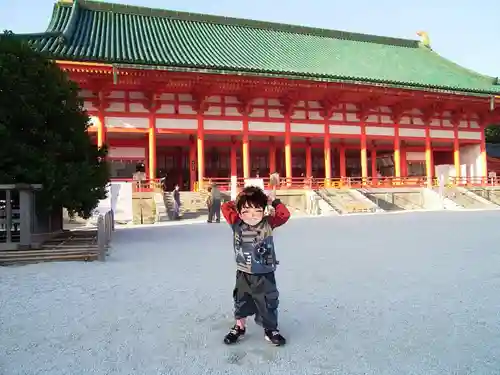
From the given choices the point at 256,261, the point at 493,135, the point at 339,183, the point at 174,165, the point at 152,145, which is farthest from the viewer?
the point at 493,135

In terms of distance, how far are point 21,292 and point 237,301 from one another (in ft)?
8.85

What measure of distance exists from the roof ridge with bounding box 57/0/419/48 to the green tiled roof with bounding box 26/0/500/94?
51mm

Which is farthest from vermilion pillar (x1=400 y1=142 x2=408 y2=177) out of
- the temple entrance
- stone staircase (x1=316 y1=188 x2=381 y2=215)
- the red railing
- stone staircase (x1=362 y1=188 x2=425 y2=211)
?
the temple entrance

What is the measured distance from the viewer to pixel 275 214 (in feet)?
8.63

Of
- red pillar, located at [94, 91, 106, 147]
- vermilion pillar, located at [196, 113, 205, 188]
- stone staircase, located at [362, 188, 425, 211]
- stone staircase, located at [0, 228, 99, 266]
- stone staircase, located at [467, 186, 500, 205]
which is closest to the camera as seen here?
stone staircase, located at [0, 228, 99, 266]

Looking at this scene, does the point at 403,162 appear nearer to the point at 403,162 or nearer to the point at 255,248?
the point at 403,162

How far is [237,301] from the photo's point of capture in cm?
262

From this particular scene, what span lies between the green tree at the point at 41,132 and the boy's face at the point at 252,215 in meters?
5.15

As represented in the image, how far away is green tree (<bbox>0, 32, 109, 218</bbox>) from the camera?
6516 millimetres

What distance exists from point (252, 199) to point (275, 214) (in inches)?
7.3

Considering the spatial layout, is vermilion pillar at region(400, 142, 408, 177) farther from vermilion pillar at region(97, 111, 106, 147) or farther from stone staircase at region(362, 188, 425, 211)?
vermilion pillar at region(97, 111, 106, 147)

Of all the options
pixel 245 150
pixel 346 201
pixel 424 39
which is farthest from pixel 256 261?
pixel 424 39

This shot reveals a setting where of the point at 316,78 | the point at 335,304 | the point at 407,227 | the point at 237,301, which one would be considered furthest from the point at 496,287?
the point at 316,78

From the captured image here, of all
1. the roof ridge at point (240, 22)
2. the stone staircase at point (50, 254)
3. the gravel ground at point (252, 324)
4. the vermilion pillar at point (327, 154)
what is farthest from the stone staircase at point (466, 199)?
the stone staircase at point (50, 254)
